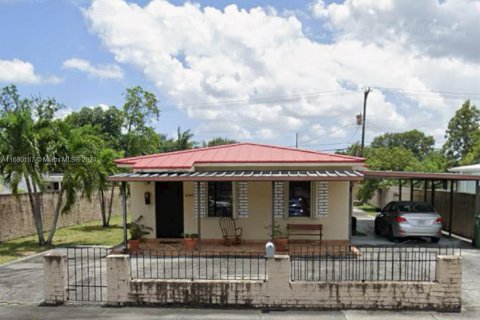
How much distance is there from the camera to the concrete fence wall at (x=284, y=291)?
6773 mm

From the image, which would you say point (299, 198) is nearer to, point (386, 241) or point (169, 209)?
point (386, 241)

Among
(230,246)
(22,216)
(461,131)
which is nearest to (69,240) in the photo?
(22,216)

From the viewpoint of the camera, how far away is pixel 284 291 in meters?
6.85

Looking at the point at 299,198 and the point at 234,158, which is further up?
the point at 234,158

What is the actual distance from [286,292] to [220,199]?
632cm

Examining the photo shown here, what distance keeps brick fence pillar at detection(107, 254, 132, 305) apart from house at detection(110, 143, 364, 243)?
5270mm

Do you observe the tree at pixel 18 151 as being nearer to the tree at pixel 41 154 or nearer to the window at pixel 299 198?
the tree at pixel 41 154

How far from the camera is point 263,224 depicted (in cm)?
1276

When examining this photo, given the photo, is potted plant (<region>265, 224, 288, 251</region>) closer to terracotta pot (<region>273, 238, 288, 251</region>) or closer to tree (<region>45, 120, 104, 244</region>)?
terracotta pot (<region>273, 238, 288, 251</region>)

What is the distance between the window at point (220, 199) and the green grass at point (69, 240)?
3.87 metres

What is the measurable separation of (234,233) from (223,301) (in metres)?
5.70

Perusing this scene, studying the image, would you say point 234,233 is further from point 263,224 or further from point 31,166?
point 31,166

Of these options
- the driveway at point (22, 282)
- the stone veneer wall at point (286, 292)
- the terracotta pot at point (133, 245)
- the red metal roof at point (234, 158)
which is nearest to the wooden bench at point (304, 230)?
the red metal roof at point (234, 158)

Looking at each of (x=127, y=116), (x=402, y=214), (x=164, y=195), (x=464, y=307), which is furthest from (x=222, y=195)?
(x=127, y=116)
